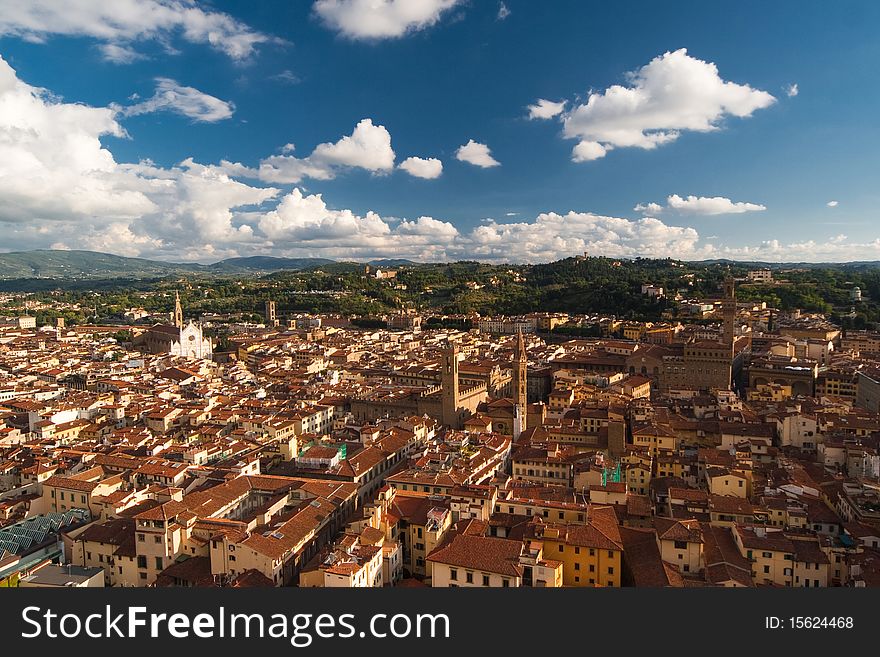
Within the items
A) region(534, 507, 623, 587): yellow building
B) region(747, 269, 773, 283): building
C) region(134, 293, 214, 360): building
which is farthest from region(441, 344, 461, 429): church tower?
region(747, 269, 773, 283): building

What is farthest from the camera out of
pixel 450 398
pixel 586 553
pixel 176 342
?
pixel 176 342

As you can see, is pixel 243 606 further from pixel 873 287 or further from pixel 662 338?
pixel 873 287

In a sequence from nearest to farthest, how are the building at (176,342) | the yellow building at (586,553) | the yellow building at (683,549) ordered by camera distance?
the yellow building at (586,553), the yellow building at (683,549), the building at (176,342)

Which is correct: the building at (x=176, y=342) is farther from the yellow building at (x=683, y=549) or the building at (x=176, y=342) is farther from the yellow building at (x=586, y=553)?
the yellow building at (x=683, y=549)

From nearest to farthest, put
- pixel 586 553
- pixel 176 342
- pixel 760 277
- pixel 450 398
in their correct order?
pixel 586 553 → pixel 450 398 → pixel 176 342 → pixel 760 277

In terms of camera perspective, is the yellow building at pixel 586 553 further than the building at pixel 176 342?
No

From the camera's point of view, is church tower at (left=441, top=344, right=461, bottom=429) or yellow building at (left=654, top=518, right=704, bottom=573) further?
church tower at (left=441, top=344, right=461, bottom=429)

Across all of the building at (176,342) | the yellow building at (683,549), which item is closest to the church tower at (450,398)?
the yellow building at (683,549)

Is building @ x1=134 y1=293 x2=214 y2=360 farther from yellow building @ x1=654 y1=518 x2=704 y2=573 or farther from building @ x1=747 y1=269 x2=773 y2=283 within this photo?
building @ x1=747 y1=269 x2=773 y2=283

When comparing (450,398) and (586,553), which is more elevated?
(450,398)

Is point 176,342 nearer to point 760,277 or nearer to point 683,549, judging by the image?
point 683,549

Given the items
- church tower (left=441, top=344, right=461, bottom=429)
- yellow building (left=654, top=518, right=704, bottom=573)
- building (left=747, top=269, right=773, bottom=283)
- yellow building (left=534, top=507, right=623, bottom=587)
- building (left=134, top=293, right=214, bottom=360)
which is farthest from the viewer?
building (left=747, top=269, right=773, bottom=283)

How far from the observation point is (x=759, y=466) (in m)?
20.5

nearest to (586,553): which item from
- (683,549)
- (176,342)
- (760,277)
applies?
(683,549)
